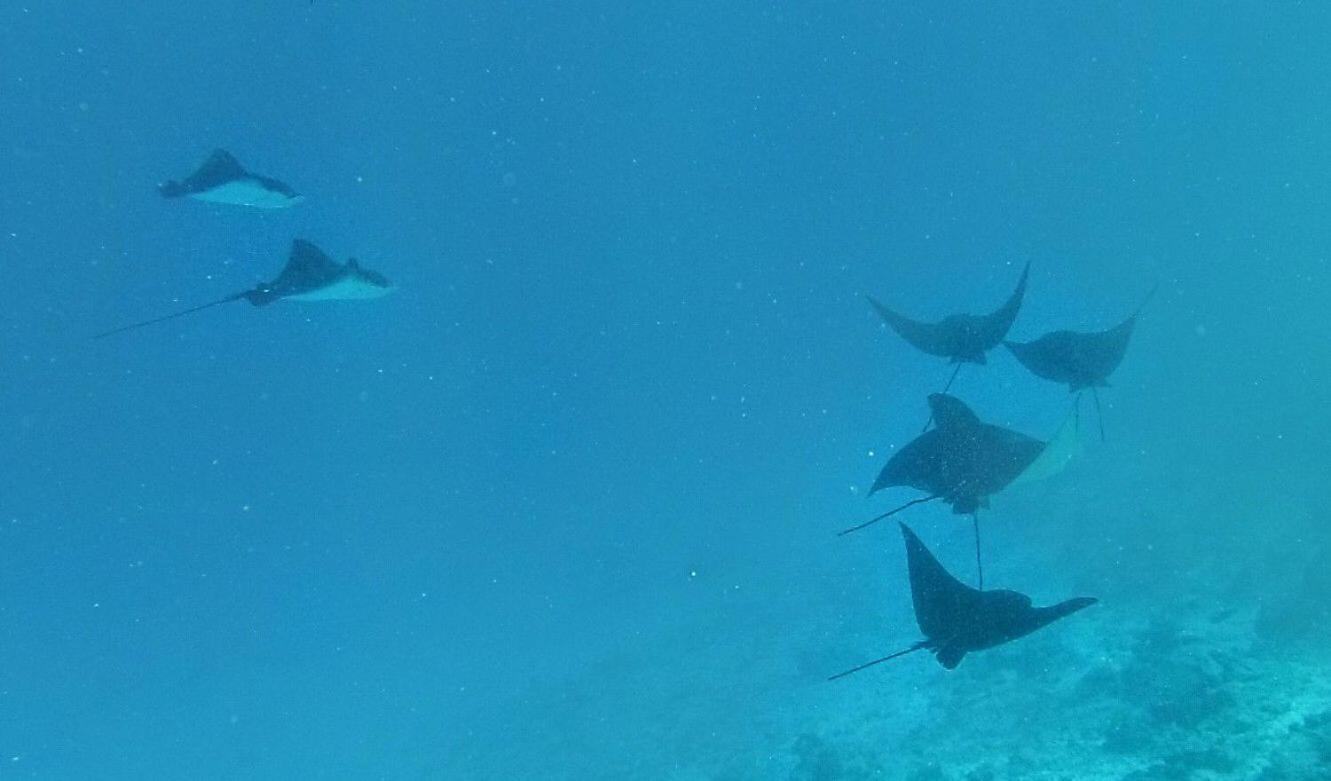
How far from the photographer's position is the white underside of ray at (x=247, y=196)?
19.6ft

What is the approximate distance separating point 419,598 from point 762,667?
130 ft

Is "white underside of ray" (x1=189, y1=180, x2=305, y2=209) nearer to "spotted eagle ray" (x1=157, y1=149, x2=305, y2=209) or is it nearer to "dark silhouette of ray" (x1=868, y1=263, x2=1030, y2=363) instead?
"spotted eagle ray" (x1=157, y1=149, x2=305, y2=209)

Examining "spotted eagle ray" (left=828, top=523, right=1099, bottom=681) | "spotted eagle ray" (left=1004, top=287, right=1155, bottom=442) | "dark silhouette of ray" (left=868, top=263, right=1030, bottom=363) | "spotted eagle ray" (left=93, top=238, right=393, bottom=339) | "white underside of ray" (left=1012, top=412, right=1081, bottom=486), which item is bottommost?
"spotted eagle ray" (left=828, top=523, right=1099, bottom=681)

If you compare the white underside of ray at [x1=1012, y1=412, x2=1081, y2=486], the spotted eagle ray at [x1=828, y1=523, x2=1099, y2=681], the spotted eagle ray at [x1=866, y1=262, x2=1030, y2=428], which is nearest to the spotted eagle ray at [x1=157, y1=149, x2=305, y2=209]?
the spotted eagle ray at [x1=866, y1=262, x2=1030, y2=428]

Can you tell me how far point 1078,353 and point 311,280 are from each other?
5.85 m

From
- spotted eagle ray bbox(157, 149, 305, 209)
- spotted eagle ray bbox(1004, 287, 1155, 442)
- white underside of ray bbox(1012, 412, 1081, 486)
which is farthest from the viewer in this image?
spotted eagle ray bbox(1004, 287, 1155, 442)

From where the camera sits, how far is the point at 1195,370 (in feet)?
102

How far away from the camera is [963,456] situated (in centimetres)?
526

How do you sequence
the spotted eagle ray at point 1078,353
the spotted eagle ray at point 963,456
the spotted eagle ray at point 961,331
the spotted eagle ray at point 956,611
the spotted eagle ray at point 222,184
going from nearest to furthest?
the spotted eagle ray at point 956,611 < the spotted eagle ray at point 963,456 < the spotted eagle ray at point 222,184 < the spotted eagle ray at point 961,331 < the spotted eagle ray at point 1078,353

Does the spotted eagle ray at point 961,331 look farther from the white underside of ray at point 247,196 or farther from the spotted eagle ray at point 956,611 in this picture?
the white underside of ray at point 247,196

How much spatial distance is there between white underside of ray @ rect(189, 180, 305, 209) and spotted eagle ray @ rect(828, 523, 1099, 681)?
16.9 ft

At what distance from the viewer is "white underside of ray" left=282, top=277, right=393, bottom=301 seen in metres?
6.17

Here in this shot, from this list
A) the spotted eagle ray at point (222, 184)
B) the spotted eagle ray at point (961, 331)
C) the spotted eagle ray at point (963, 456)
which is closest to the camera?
the spotted eagle ray at point (963, 456)

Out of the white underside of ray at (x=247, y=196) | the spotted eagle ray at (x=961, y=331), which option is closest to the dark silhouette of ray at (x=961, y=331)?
the spotted eagle ray at (x=961, y=331)
